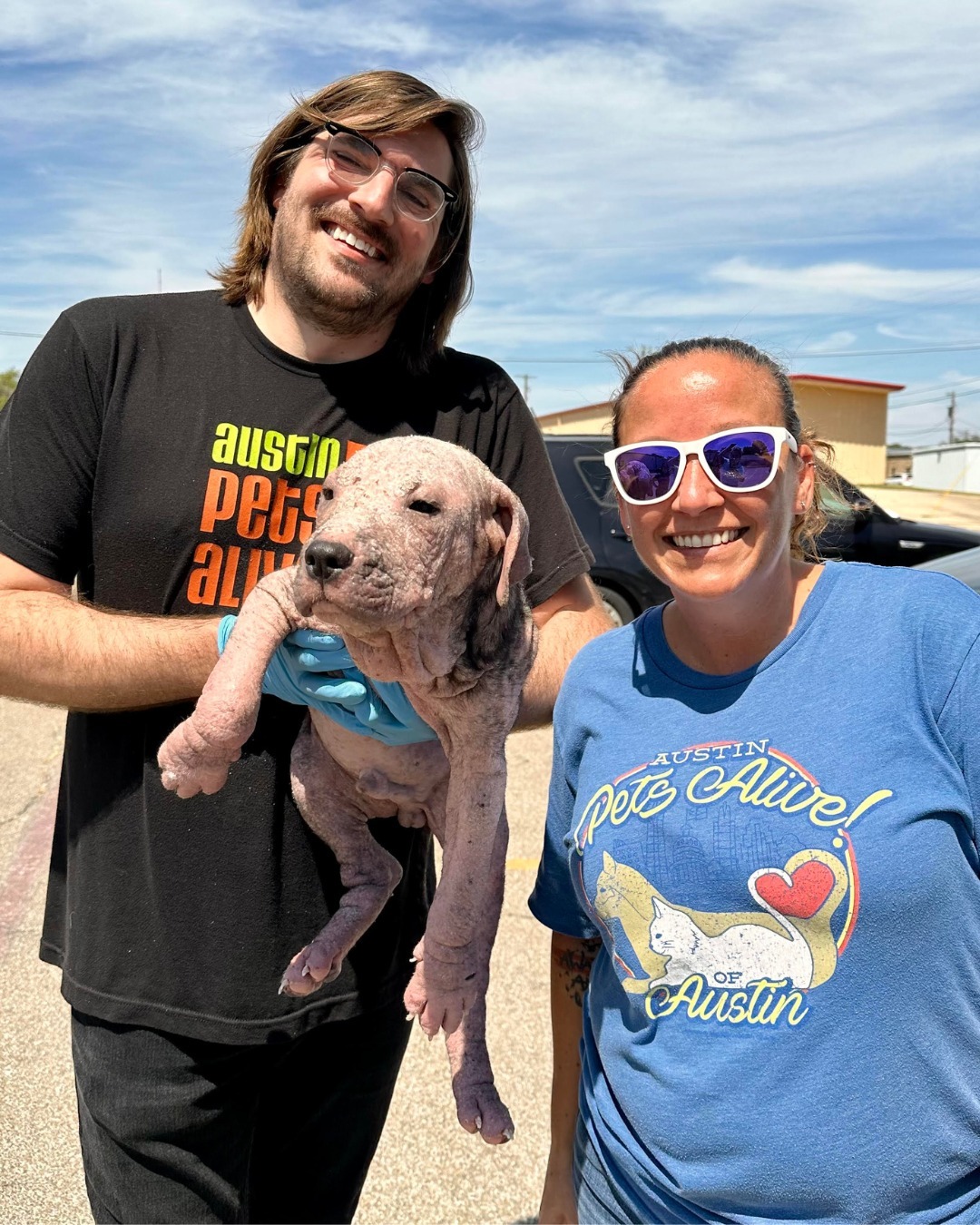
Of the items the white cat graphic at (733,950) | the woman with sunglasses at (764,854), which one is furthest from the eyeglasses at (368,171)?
the white cat graphic at (733,950)

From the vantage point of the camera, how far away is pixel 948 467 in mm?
46969

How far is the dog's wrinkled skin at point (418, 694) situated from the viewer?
1.63m

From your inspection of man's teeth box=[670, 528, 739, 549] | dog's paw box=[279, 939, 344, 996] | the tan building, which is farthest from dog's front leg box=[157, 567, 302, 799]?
the tan building

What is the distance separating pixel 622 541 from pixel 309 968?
25.8 feet

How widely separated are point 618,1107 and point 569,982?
362mm

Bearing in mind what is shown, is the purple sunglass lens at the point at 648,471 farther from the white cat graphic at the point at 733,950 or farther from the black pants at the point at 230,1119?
the black pants at the point at 230,1119

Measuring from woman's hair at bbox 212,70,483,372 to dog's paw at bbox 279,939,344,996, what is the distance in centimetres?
139

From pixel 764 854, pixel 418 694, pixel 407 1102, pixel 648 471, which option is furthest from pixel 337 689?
pixel 407 1102

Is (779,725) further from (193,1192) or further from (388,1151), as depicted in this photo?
(388,1151)

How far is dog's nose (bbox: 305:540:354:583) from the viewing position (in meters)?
1.53

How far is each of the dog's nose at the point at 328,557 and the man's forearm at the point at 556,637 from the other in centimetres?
73

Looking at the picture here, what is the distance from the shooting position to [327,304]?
2268 mm

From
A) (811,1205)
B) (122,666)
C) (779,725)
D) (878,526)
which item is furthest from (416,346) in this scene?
(878,526)

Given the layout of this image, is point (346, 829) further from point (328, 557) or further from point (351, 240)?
point (351, 240)
